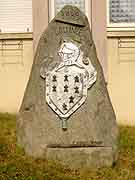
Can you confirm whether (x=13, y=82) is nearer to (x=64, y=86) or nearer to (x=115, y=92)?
(x=115, y=92)

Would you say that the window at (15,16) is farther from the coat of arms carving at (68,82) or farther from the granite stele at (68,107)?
the coat of arms carving at (68,82)

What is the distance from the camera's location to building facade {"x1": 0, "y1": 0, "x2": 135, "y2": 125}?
1005 cm

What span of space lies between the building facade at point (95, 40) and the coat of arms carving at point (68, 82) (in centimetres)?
304

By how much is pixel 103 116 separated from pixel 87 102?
0.27 m

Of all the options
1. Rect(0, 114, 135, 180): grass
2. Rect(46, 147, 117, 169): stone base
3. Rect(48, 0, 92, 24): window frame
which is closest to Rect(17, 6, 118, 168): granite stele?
Rect(46, 147, 117, 169): stone base

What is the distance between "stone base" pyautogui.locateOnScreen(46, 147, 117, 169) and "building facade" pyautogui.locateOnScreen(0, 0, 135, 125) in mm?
3265

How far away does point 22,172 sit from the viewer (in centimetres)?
651

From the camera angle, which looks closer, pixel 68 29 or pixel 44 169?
pixel 44 169

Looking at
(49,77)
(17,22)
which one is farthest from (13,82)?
(49,77)

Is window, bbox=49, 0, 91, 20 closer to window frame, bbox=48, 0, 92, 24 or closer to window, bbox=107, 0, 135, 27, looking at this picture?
window frame, bbox=48, 0, 92, 24

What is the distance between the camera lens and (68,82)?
23.2 ft

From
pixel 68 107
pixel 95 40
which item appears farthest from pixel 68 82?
pixel 95 40

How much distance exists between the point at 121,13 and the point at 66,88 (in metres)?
3.58

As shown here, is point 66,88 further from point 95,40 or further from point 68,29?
point 95,40
